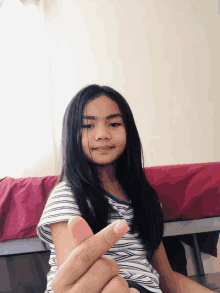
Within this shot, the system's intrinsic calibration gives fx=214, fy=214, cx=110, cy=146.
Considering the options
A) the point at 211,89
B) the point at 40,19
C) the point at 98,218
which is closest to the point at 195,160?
the point at 211,89

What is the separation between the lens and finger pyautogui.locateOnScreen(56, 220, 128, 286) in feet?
0.73

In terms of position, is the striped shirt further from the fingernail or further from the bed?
the bed

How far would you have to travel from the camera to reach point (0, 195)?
0.88 metres

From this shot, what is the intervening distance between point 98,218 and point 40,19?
194 centimetres

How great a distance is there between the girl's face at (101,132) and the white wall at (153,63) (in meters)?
1.39

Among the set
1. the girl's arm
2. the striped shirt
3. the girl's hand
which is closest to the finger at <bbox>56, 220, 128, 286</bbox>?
the girl's hand

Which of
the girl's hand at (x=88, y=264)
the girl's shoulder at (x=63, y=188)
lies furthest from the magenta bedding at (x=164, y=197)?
the girl's hand at (x=88, y=264)

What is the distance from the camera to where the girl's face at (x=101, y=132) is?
0.53m

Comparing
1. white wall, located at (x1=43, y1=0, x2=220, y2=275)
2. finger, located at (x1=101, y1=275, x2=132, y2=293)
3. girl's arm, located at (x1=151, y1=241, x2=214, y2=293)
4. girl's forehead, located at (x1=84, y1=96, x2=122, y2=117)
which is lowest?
girl's arm, located at (x1=151, y1=241, x2=214, y2=293)

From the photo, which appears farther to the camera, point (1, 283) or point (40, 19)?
point (40, 19)

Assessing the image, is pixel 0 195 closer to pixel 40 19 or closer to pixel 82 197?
pixel 82 197

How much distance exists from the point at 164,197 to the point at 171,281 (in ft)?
1.14

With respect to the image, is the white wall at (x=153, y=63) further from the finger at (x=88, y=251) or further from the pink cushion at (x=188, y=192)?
the finger at (x=88, y=251)

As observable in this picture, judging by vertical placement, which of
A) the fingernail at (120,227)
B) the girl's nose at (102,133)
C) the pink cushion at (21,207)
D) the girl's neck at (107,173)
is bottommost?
the pink cushion at (21,207)
